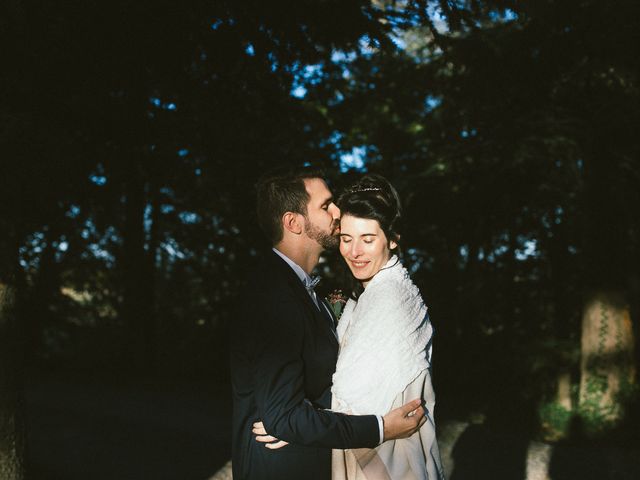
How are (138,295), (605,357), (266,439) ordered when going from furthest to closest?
(138,295)
(605,357)
(266,439)

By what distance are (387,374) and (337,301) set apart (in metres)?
0.79

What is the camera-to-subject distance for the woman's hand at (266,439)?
7.47 feet

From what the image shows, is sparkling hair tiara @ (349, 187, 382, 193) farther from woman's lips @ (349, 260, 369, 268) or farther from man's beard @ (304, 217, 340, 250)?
woman's lips @ (349, 260, 369, 268)

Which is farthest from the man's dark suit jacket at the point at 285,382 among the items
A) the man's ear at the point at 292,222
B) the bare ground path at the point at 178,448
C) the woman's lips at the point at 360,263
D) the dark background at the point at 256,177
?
the bare ground path at the point at 178,448

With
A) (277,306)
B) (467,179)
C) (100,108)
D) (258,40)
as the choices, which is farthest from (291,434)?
(467,179)

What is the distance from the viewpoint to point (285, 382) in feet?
6.80

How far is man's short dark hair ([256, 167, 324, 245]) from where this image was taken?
100 inches

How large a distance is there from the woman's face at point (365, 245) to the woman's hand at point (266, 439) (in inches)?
30.5

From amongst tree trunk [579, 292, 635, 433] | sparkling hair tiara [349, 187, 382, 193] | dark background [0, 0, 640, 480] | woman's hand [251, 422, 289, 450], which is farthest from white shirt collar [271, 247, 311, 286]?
tree trunk [579, 292, 635, 433]

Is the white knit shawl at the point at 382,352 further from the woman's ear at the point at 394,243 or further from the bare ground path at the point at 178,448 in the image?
the bare ground path at the point at 178,448

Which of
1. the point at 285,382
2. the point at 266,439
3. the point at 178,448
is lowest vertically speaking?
the point at 178,448

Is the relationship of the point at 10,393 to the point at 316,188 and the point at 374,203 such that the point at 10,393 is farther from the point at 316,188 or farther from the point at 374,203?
the point at 374,203

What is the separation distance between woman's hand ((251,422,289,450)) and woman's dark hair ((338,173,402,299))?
0.98m

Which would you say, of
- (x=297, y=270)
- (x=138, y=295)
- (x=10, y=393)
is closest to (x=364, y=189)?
(x=297, y=270)
